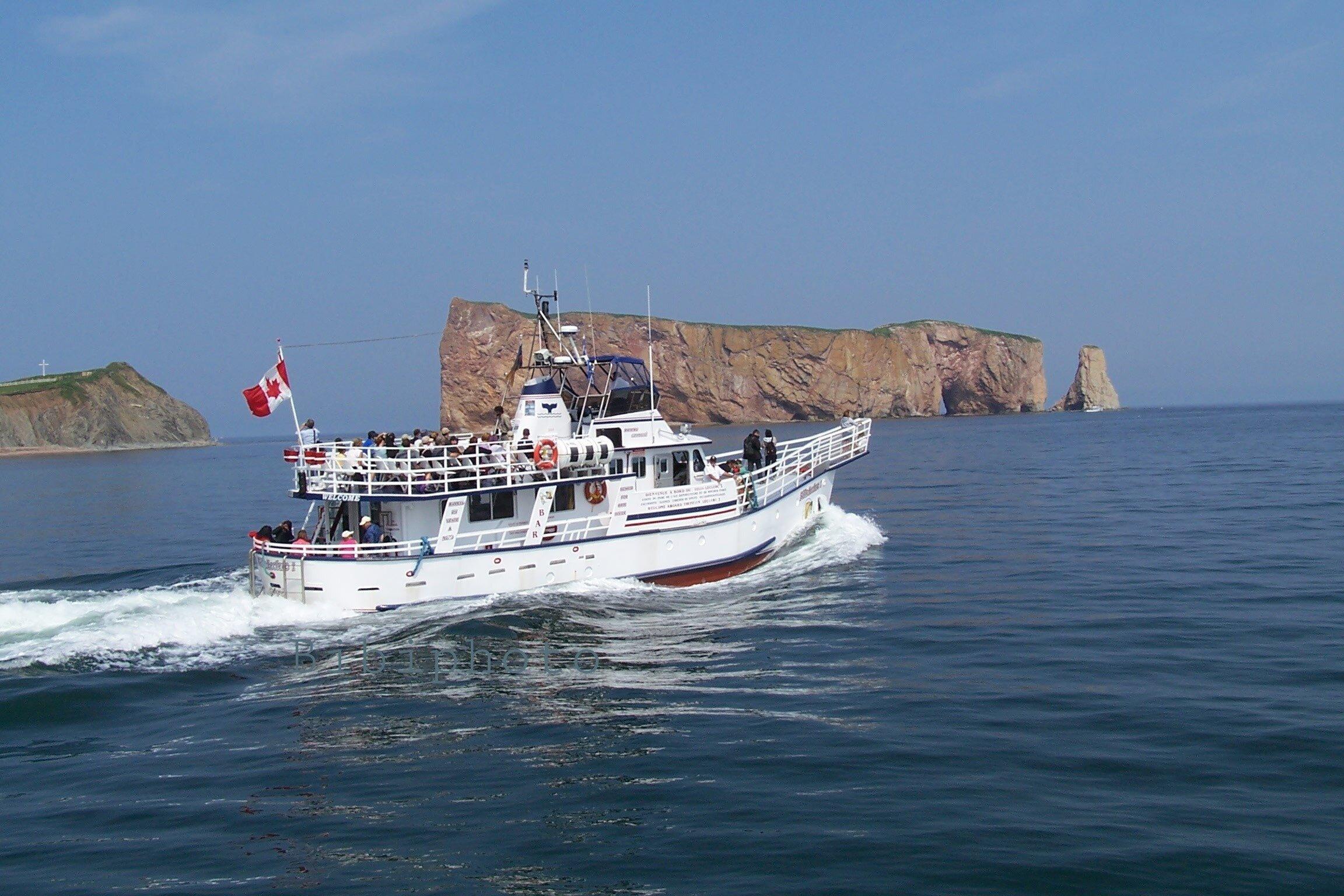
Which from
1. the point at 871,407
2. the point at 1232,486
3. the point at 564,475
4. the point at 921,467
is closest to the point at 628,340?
the point at 871,407

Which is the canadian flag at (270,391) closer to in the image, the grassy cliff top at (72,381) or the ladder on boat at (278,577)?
the ladder on boat at (278,577)

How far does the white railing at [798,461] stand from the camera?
77.9ft

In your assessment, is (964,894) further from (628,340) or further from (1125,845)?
(628,340)

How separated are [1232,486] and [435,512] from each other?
31018mm

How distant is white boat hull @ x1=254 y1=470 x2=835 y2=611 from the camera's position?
768 inches

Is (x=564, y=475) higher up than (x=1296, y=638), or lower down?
higher up

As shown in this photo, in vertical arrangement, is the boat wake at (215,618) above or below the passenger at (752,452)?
below

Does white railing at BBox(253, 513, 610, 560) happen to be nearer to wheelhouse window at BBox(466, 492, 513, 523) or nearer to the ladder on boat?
the ladder on boat

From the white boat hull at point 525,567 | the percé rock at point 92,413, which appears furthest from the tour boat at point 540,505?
the percé rock at point 92,413

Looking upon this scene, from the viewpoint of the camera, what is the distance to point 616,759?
36.6 ft

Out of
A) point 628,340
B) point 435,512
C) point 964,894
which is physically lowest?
point 964,894

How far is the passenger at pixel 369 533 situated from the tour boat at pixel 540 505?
288mm

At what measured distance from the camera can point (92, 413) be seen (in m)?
133

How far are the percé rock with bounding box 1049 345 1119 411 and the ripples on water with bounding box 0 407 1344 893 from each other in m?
174
